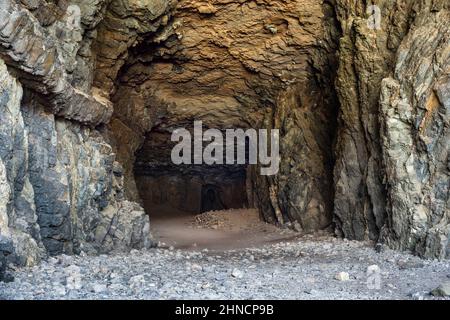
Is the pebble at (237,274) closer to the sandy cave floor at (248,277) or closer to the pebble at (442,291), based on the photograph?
the sandy cave floor at (248,277)

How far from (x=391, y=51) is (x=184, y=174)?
694 inches

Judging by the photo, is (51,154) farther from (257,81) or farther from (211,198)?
(211,198)

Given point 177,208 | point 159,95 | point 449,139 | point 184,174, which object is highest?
→ point 159,95

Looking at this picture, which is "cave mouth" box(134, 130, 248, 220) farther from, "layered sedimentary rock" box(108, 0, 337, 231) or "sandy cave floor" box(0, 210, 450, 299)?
"sandy cave floor" box(0, 210, 450, 299)

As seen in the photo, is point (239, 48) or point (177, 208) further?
point (177, 208)

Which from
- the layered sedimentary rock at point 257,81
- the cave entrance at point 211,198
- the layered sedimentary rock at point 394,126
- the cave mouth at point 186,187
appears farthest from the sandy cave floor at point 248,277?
the cave entrance at point 211,198

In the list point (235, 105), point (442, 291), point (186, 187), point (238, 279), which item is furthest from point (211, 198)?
point (442, 291)

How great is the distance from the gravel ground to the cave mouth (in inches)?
671

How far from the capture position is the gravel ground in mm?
5609

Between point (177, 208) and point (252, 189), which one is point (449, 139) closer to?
point (252, 189)

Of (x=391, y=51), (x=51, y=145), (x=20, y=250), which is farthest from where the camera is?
(x=391, y=51)

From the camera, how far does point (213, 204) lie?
1165 inches

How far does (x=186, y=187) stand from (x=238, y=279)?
21.4 metres

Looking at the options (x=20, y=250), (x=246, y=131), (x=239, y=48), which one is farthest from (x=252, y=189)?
(x=20, y=250)
